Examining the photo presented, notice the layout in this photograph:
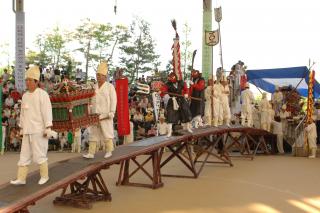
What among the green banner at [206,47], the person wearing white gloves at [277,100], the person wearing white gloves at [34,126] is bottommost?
the person wearing white gloves at [34,126]

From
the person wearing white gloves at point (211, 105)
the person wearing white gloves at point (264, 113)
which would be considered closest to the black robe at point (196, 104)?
the person wearing white gloves at point (211, 105)

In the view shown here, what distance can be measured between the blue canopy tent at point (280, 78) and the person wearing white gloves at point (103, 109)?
10.8m

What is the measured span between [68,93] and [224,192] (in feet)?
11.1

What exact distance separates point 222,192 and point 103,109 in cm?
263

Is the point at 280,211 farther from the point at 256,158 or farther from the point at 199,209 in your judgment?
the point at 256,158

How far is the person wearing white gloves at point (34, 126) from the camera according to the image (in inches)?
216

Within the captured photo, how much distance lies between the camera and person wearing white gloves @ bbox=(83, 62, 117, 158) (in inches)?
268

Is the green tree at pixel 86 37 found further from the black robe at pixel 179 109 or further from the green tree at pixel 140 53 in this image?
the black robe at pixel 179 109

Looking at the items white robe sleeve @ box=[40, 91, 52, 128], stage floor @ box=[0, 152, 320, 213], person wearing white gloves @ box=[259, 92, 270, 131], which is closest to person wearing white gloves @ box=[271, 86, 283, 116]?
person wearing white gloves @ box=[259, 92, 270, 131]

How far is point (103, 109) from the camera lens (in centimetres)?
680

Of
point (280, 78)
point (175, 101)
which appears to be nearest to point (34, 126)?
point (175, 101)

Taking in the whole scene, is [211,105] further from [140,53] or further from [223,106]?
[140,53]

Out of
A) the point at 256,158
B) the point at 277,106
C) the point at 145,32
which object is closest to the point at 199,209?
the point at 256,158

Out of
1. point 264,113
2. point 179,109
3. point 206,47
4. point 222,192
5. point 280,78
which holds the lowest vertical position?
point 222,192
